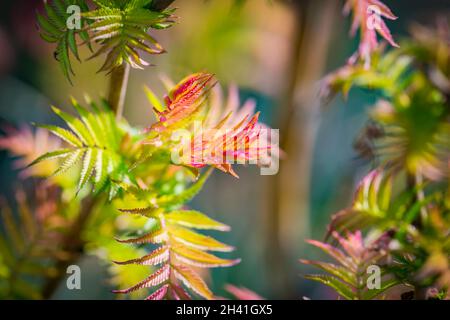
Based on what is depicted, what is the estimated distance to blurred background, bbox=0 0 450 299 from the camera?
0.92 meters

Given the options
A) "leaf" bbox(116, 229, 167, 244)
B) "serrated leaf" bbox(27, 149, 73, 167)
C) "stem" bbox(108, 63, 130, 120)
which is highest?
"stem" bbox(108, 63, 130, 120)

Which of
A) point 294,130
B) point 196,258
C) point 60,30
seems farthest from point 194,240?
point 294,130

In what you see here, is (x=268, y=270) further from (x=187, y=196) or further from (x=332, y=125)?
(x=332, y=125)

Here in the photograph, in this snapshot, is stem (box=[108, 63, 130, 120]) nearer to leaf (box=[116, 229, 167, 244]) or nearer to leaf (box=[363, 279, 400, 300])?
leaf (box=[116, 229, 167, 244])

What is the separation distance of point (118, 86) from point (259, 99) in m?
1.28

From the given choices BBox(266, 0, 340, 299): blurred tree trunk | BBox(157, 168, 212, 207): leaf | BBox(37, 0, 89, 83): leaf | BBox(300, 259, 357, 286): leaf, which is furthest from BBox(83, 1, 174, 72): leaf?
BBox(266, 0, 340, 299): blurred tree trunk

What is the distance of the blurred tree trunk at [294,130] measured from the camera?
2.88 ft

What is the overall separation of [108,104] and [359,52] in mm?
262

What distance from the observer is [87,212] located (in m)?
0.55

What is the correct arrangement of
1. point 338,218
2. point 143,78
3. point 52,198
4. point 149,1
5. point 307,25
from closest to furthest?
point 149,1
point 338,218
point 52,198
point 307,25
point 143,78

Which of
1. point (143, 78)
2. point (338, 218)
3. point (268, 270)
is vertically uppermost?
point (143, 78)

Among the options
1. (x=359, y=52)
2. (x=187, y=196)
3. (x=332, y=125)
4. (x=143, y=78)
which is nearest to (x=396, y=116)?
(x=359, y=52)

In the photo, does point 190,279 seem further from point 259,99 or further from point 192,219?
point 259,99

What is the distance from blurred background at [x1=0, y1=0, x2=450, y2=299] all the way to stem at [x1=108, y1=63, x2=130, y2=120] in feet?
0.64
